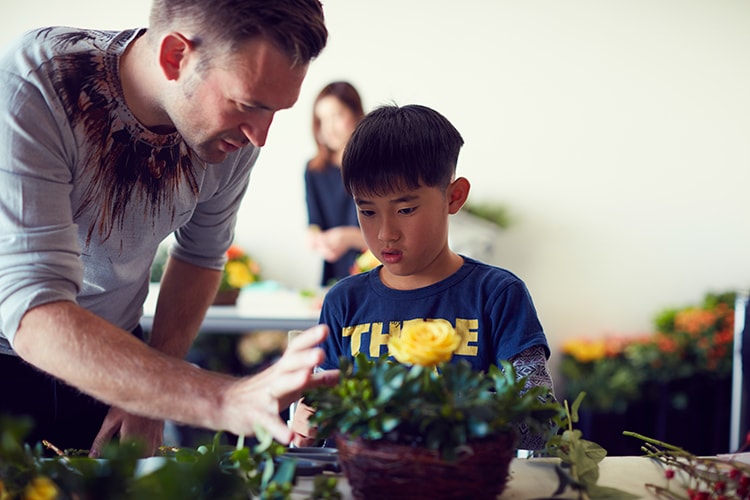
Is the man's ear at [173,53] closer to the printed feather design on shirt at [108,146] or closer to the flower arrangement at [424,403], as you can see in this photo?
the printed feather design on shirt at [108,146]

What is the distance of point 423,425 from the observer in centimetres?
83

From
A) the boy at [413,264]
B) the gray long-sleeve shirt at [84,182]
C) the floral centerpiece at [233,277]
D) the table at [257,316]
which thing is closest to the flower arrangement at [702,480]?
the boy at [413,264]

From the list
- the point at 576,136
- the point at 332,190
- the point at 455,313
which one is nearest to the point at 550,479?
the point at 455,313

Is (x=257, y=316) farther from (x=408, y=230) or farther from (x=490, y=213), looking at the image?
(x=490, y=213)

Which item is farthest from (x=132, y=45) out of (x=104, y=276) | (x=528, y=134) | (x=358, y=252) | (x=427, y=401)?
(x=528, y=134)

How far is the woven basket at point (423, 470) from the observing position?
0.83 meters

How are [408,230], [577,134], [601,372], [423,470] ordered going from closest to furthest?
[423,470], [408,230], [601,372], [577,134]

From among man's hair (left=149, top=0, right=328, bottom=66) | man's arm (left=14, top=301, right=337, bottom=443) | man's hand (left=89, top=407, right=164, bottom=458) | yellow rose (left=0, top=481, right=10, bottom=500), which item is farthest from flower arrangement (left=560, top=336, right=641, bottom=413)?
yellow rose (left=0, top=481, right=10, bottom=500)

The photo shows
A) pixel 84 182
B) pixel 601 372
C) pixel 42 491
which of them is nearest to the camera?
pixel 42 491

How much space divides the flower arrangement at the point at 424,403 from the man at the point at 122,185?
0.07 m

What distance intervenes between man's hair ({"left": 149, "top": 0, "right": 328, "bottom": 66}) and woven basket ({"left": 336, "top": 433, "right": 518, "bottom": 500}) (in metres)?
0.68

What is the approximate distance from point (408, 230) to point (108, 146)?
1.83ft

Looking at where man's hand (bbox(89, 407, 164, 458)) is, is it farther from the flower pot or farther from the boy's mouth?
the flower pot

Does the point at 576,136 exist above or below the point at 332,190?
above
